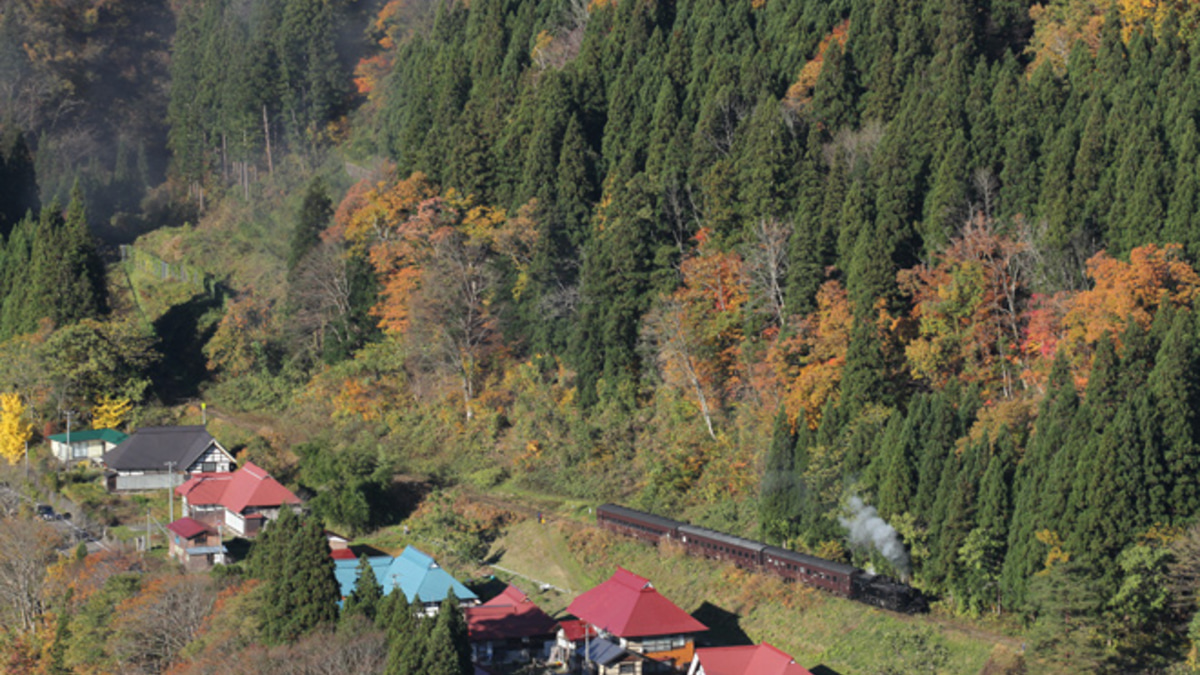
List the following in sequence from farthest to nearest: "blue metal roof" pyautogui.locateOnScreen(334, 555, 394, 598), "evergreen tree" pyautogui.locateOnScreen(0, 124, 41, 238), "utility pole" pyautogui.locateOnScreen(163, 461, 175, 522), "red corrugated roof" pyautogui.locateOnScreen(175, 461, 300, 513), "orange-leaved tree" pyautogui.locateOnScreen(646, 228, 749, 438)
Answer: "evergreen tree" pyautogui.locateOnScreen(0, 124, 41, 238)
"utility pole" pyautogui.locateOnScreen(163, 461, 175, 522)
"red corrugated roof" pyautogui.locateOnScreen(175, 461, 300, 513)
"orange-leaved tree" pyautogui.locateOnScreen(646, 228, 749, 438)
"blue metal roof" pyautogui.locateOnScreen(334, 555, 394, 598)

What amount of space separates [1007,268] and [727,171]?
12905mm

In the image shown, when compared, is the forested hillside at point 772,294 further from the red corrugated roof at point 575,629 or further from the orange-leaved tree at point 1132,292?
the red corrugated roof at point 575,629

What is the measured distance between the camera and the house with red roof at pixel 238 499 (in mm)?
60125

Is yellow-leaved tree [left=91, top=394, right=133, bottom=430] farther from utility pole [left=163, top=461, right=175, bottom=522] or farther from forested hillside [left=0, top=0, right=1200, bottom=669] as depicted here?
utility pole [left=163, top=461, right=175, bottom=522]

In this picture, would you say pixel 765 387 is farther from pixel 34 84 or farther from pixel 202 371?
pixel 34 84

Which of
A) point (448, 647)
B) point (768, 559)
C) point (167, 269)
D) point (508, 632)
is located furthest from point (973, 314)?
point (167, 269)

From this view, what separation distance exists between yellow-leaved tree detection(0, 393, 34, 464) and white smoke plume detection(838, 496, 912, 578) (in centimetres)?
4054

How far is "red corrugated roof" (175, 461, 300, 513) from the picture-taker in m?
60.4

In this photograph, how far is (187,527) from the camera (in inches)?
2245

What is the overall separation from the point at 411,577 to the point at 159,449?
19.5 metres

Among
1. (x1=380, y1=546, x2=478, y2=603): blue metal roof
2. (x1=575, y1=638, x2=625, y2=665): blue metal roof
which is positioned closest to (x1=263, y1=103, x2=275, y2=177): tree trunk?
(x1=380, y1=546, x2=478, y2=603): blue metal roof

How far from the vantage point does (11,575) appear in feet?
175

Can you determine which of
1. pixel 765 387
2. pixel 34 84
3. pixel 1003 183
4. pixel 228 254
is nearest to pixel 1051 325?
pixel 1003 183

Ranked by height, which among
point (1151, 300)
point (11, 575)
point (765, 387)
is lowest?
point (11, 575)
